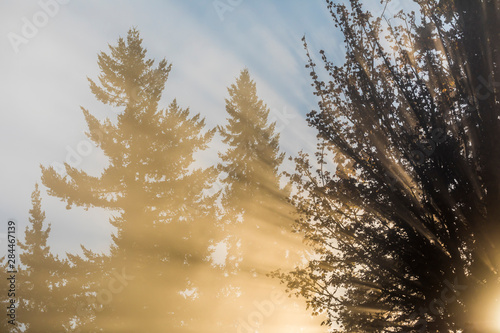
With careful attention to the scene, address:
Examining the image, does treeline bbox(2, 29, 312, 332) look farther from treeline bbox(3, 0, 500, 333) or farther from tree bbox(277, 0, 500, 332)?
tree bbox(277, 0, 500, 332)

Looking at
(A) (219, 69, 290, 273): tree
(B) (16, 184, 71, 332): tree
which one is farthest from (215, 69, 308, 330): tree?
(B) (16, 184, 71, 332): tree

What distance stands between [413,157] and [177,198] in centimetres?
1045

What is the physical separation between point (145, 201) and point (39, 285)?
549 inches

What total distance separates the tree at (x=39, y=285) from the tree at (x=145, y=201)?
200 cm

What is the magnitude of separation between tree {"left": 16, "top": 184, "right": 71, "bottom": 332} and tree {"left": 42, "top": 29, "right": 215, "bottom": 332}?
2.00m

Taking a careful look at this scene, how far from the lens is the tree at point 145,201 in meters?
11.9

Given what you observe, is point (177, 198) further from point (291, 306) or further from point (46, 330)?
point (46, 330)

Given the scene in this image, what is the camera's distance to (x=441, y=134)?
16.3 feet

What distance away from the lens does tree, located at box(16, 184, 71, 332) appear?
1259 centimetres

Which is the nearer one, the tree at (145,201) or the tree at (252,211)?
the tree at (145,201)

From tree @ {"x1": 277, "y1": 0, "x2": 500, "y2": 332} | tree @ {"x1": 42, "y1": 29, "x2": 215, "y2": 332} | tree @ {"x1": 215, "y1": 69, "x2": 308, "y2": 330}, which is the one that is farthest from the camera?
tree @ {"x1": 215, "y1": 69, "x2": 308, "y2": 330}

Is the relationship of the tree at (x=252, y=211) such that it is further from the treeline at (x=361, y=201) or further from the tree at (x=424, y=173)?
the tree at (x=424, y=173)

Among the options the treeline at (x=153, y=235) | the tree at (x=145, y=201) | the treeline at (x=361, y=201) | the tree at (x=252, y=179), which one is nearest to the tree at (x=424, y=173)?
the treeline at (x=361, y=201)

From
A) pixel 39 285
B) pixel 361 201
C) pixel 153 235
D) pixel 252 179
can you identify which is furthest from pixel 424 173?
pixel 39 285
